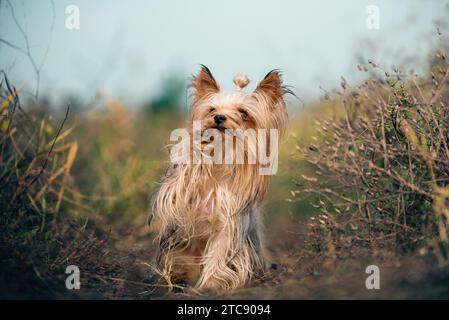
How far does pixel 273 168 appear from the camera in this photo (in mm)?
4684

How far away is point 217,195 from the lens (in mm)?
4559

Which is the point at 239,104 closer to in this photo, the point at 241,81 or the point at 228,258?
the point at 241,81

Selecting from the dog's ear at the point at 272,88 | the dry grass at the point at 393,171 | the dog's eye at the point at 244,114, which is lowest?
the dry grass at the point at 393,171

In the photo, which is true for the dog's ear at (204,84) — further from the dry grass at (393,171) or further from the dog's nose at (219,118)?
the dry grass at (393,171)

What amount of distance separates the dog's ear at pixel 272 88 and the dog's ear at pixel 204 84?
0.34 metres

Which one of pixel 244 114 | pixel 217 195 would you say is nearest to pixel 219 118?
pixel 244 114

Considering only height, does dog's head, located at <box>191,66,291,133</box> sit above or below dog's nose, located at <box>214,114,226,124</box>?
above

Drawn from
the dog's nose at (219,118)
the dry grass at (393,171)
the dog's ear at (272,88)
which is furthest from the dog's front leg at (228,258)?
the dog's ear at (272,88)

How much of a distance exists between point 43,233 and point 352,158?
8.09 feet

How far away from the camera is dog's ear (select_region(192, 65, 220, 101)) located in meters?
4.68

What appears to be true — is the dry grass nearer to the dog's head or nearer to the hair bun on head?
the dog's head

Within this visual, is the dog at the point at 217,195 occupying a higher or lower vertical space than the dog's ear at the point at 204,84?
lower

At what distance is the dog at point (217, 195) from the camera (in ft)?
14.7

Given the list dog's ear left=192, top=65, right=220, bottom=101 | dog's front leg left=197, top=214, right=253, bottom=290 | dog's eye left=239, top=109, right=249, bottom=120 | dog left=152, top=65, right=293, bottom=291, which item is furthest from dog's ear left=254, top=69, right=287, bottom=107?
dog's front leg left=197, top=214, right=253, bottom=290
